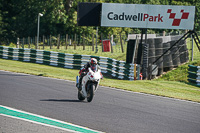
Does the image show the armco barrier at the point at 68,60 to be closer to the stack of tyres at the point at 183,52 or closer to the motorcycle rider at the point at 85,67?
the stack of tyres at the point at 183,52

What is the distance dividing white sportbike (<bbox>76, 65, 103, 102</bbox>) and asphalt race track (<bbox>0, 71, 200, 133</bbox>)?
39cm

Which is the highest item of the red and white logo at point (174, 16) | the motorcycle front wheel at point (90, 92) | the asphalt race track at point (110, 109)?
the red and white logo at point (174, 16)

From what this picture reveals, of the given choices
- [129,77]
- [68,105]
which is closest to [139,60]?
[129,77]

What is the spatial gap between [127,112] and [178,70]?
14.2 metres

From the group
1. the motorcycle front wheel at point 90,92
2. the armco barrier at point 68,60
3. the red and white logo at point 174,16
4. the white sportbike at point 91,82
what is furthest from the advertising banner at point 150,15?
the motorcycle front wheel at point 90,92

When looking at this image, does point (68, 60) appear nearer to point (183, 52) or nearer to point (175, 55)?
point (175, 55)

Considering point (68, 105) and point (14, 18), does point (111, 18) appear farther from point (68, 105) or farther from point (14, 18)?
point (14, 18)

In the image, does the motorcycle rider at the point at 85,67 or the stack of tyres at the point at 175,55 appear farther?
the stack of tyres at the point at 175,55

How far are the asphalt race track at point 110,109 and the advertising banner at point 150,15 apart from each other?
7597 mm

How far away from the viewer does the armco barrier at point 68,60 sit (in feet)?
71.3

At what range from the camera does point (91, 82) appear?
11.7 m

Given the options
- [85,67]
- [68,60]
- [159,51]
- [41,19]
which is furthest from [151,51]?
[41,19]

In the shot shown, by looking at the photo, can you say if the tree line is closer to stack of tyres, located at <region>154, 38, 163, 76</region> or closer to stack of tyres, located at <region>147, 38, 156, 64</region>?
stack of tyres, located at <region>154, 38, 163, 76</region>

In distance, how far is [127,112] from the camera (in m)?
10.4
